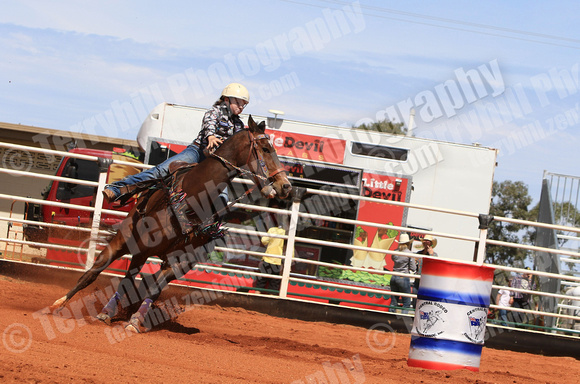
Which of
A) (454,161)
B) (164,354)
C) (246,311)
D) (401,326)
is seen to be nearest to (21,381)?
(164,354)

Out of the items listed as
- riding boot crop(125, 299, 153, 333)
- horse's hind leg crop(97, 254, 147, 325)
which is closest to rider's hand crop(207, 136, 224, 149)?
horse's hind leg crop(97, 254, 147, 325)

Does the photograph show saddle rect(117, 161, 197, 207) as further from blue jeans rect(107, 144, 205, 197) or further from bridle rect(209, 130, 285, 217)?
bridle rect(209, 130, 285, 217)

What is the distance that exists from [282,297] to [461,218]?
6.51 m

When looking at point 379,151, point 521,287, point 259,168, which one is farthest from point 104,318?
point 521,287

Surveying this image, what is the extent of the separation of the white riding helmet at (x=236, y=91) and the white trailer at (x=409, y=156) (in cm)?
738

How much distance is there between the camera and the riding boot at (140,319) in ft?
21.4

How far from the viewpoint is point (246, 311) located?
31.3 feet

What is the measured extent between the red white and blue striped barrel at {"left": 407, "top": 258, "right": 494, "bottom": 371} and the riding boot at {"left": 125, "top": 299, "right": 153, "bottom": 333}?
2.87m

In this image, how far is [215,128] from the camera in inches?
279

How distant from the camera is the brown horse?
6.55 meters

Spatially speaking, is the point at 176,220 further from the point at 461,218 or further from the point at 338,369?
the point at 461,218

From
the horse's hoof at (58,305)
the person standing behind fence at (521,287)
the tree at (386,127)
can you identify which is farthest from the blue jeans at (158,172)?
the tree at (386,127)

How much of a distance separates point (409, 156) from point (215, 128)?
8.57m

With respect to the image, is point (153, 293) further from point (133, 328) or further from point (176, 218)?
point (176, 218)
